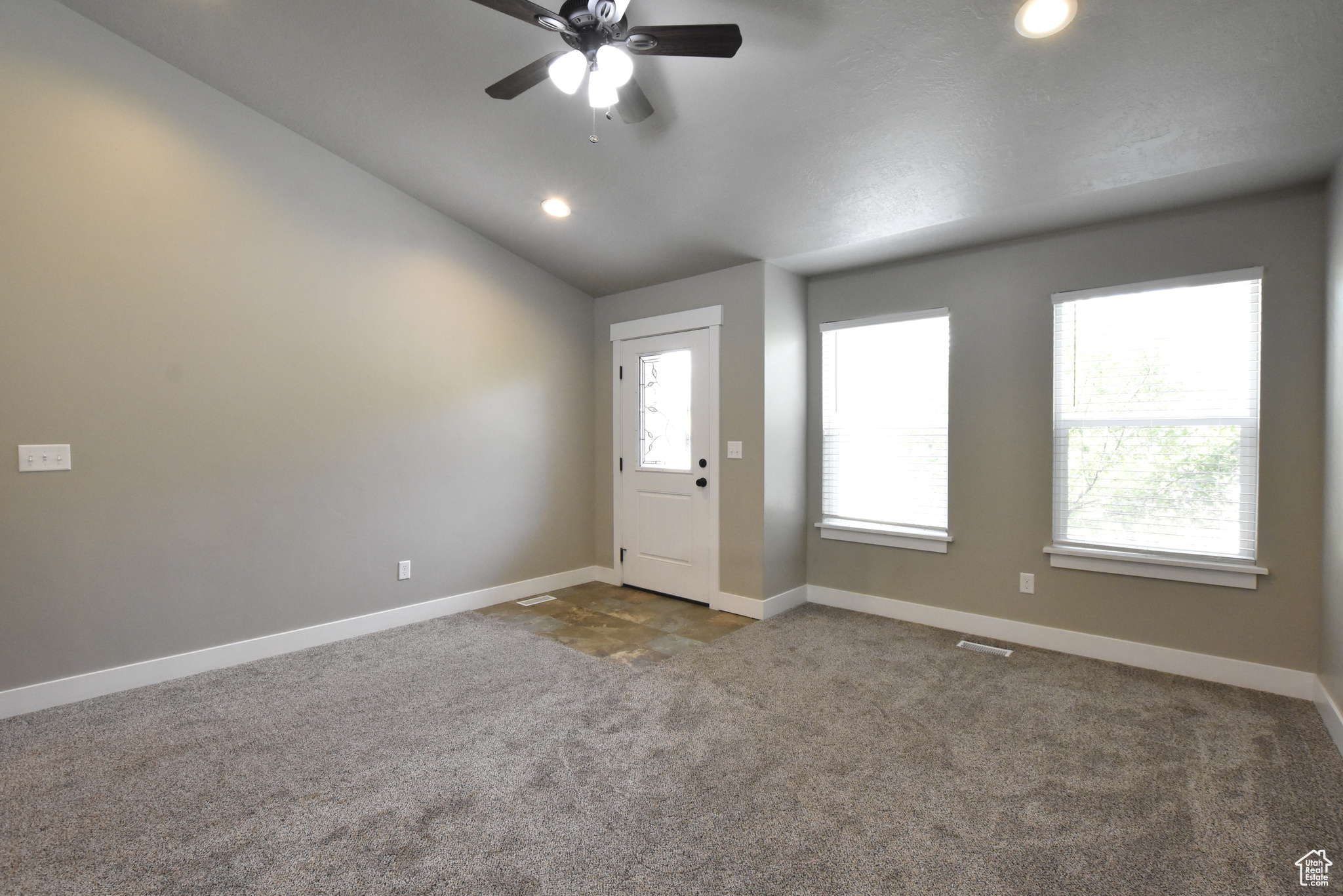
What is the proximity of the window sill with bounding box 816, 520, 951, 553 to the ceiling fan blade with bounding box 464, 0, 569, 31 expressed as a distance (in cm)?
333

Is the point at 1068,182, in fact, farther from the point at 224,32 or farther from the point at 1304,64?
the point at 224,32

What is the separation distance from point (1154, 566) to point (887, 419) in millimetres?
1620

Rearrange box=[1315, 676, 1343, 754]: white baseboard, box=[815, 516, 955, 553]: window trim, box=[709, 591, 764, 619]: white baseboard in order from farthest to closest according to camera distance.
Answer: box=[709, 591, 764, 619]: white baseboard, box=[815, 516, 955, 553]: window trim, box=[1315, 676, 1343, 754]: white baseboard

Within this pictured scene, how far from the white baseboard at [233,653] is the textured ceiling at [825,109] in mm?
2680

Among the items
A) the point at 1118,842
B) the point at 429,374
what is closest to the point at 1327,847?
the point at 1118,842

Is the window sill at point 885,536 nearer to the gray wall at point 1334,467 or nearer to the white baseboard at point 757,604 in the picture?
the white baseboard at point 757,604

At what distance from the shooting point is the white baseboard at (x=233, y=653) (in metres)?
2.73

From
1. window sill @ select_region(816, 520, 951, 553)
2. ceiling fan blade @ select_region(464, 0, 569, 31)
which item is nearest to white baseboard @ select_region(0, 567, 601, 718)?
window sill @ select_region(816, 520, 951, 553)

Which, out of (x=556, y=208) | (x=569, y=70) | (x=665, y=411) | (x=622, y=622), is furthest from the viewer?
(x=665, y=411)

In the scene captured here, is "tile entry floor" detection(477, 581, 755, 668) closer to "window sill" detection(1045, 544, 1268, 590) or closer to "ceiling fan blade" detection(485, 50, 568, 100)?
"window sill" detection(1045, 544, 1268, 590)

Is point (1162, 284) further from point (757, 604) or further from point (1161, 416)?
point (757, 604)

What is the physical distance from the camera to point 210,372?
3186 mm

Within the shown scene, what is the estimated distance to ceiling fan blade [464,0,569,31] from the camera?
1.93 metres

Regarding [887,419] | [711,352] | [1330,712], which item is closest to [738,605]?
[887,419]
